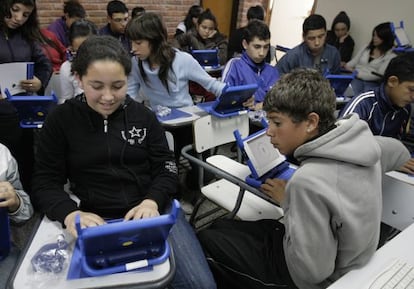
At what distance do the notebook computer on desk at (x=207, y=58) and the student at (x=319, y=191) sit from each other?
2.96 meters

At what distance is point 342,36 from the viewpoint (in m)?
4.87

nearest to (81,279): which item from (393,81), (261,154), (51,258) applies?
(51,258)

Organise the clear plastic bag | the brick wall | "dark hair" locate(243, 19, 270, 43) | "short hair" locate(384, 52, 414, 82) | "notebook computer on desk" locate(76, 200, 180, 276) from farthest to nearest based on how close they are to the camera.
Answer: the brick wall < "dark hair" locate(243, 19, 270, 43) < "short hair" locate(384, 52, 414, 82) < the clear plastic bag < "notebook computer on desk" locate(76, 200, 180, 276)

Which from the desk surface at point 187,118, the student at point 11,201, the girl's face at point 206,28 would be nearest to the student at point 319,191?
the student at point 11,201

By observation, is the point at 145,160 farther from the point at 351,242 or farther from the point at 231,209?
the point at 351,242

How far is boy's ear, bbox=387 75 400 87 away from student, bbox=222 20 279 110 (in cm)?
90

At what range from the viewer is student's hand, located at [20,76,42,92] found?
6.98ft

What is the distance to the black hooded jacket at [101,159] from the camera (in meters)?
1.18

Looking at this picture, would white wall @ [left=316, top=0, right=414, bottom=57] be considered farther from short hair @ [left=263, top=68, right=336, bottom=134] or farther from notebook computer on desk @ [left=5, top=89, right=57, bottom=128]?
notebook computer on desk @ [left=5, top=89, right=57, bottom=128]

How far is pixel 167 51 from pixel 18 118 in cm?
100

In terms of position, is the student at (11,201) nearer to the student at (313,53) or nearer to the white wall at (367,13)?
the student at (313,53)

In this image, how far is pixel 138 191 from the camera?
1288 mm

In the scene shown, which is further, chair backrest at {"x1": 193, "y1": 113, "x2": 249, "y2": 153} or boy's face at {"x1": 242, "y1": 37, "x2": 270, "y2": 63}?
boy's face at {"x1": 242, "y1": 37, "x2": 270, "y2": 63}

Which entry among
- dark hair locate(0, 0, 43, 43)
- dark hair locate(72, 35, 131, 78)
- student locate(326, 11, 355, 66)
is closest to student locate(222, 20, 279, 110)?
dark hair locate(0, 0, 43, 43)
